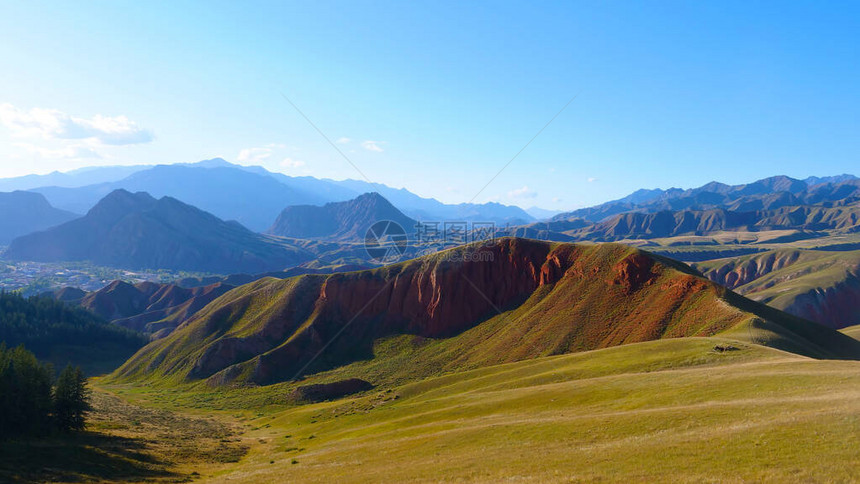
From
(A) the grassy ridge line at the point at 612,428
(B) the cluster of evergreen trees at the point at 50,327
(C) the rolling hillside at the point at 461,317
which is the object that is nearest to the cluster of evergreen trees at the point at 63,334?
(B) the cluster of evergreen trees at the point at 50,327

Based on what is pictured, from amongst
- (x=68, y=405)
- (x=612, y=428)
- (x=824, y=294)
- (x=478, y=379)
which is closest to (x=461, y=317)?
(x=478, y=379)

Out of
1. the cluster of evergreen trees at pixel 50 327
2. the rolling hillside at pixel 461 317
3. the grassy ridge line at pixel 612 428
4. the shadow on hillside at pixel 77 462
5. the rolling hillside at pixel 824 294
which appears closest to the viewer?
the grassy ridge line at pixel 612 428

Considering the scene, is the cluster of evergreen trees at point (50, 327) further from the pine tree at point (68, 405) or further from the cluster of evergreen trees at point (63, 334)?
the pine tree at point (68, 405)

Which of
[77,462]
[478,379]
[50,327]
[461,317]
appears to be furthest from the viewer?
[50,327]

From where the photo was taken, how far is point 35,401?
138ft

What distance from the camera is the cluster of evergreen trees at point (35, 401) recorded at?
40.7 metres

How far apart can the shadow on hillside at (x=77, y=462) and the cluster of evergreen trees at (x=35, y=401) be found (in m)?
2.91

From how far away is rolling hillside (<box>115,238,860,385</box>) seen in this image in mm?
74312

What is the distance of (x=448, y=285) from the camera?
363 feet

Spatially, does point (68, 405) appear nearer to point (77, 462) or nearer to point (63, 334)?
point (77, 462)

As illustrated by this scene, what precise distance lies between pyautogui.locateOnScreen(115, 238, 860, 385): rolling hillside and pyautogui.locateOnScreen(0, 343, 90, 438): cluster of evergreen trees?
5036 cm

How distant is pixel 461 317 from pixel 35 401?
79.7m

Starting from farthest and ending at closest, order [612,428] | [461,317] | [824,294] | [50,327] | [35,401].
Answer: [824,294]
[50,327]
[461,317]
[35,401]
[612,428]

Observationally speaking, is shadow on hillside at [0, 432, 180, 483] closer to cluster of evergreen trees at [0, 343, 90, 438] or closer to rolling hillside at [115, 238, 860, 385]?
cluster of evergreen trees at [0, 343, 90, 438]
